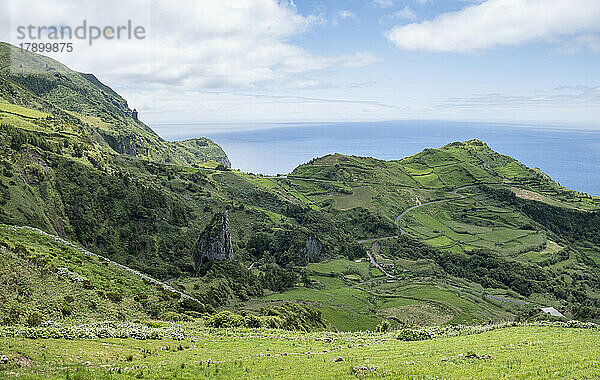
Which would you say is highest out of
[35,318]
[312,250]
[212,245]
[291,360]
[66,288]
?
[291,360]

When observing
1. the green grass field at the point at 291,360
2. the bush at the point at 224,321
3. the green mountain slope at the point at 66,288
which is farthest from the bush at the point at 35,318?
the bush at the point at 224,321

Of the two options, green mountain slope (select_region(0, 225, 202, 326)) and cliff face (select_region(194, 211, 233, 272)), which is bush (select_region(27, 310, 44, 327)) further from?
cliff face (select_region(194, 211, 233, 272))

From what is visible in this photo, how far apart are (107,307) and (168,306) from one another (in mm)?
10061

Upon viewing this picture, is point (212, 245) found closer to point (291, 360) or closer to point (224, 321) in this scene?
point (224, 321)

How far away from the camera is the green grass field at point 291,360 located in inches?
768

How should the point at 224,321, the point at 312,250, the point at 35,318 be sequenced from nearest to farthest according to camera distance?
1. the point at 35,318
2. the point at 224,321
3. the point at 312,250

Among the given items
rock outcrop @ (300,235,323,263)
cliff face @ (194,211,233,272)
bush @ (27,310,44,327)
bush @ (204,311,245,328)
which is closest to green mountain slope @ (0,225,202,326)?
bush @ (27,310,44,327)

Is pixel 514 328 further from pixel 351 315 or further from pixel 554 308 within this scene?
pixel 554 308

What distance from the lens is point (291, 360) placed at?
25391mm

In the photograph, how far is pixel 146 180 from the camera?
167 meters

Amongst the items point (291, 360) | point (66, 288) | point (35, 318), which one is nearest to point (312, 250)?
point (66, 288)

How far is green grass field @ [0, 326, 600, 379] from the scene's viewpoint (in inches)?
768

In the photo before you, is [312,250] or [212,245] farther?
[312,250]

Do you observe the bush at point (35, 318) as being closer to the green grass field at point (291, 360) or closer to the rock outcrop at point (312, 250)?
the green grass field at point (291, 360)
